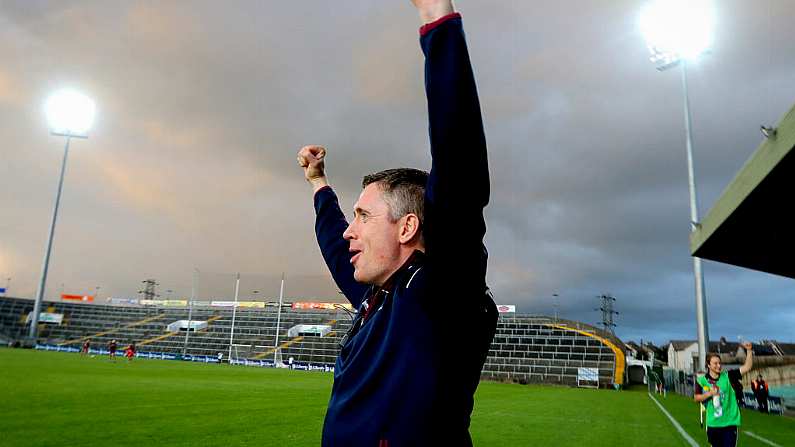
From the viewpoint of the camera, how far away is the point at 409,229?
157 centimetres

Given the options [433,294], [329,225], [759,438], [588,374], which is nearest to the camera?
[433,294]

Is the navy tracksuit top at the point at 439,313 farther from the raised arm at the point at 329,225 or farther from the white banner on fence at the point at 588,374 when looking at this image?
the white banner on fence at the point at 588,374

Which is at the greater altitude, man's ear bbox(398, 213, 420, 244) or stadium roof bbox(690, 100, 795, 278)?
stadium roof bbox(690, 100, 795, 278)

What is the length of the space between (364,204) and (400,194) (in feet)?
0.40

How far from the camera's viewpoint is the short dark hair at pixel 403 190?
159 cm

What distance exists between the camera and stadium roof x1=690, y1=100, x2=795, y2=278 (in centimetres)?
658

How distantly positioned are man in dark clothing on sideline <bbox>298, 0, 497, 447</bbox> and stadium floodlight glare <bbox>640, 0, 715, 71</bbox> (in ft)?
90.5

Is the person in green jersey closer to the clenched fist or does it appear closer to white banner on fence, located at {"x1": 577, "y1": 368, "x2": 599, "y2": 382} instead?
the clenched fist

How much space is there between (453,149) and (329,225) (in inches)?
53.9

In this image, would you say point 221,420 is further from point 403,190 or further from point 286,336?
point 286,336

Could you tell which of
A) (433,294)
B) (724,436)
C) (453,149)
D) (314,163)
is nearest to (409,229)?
(433,294)

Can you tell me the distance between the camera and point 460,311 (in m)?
1.42

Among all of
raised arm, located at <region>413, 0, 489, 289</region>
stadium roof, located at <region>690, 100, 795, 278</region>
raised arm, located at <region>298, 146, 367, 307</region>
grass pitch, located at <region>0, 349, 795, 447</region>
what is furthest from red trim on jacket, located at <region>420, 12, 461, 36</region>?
grass pitch, located at <region>0, 349, 795, 447</region>

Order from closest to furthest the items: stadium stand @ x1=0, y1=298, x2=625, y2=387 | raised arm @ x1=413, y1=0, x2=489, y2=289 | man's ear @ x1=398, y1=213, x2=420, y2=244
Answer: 1. raised arm @ x1=413, y1=0, x2=489, y2=289
2. man's ear @ x1=398, y1=213, x2=420, y2=244
3. stadium stand @ x1=0, y1=298, x2=625, y2=387
